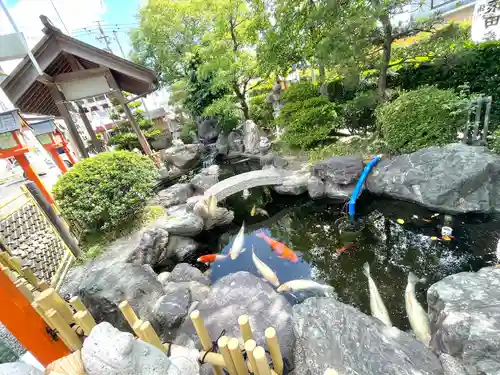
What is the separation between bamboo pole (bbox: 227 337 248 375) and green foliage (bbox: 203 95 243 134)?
11823 millimetres

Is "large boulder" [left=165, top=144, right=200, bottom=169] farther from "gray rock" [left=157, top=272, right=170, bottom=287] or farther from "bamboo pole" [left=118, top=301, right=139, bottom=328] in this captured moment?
"bamboo pole" [left=118, top=301, right=139, bottom=328]

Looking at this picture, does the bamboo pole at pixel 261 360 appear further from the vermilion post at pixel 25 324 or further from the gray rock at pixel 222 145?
the gray rock at pixel 222 145

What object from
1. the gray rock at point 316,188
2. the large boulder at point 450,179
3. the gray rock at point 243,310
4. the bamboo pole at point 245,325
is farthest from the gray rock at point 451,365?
the gray rock at point 316,188

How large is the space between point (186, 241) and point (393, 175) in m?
5.70

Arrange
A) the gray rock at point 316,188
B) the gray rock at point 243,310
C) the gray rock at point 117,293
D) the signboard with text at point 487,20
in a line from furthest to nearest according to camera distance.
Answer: the gray rock at point 316,188 < the signboard with text at point 487,20 < the gray rock at point 117,293 < the gray rock at point 243,310

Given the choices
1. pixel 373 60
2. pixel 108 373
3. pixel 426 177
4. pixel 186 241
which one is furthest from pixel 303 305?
pixel 373 60

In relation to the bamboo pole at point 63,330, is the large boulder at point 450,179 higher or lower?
lower

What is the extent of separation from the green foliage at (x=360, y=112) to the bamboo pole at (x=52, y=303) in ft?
32.0

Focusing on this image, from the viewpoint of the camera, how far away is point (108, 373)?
1.58 meters

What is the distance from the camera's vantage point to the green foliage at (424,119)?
6.46m

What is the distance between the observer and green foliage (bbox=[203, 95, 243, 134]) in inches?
500

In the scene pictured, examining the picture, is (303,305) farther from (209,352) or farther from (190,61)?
(190,61)

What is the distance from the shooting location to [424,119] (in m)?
6.74

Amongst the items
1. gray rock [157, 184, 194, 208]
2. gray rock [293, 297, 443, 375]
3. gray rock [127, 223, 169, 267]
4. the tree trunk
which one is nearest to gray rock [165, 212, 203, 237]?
gray rock [127, 223, 169, 267]
